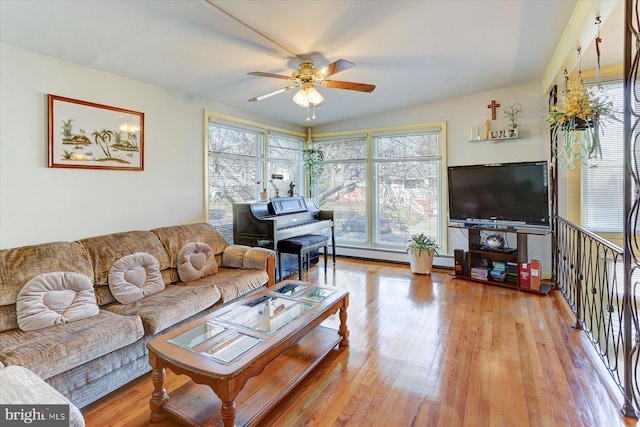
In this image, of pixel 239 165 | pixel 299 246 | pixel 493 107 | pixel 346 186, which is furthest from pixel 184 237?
pixel 493 107

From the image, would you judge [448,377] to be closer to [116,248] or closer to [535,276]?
[535,276]

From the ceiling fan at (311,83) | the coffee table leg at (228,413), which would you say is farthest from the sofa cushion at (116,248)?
the ceiling fan at (311,83)

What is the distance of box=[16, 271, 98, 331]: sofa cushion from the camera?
2066 millimetres

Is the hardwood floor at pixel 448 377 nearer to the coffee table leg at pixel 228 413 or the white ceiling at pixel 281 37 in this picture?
the coffee table leg at pixel 228 413

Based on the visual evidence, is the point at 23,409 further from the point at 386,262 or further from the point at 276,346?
the point at 386,262

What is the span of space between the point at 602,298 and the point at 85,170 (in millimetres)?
4365

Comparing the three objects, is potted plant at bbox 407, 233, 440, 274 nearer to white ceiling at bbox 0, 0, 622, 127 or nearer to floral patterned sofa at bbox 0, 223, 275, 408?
white ceiling at bbox 0, 0, 622, 127

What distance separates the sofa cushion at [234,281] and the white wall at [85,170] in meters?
0.93

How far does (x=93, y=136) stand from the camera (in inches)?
116

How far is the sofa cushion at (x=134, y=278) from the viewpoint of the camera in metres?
2.57

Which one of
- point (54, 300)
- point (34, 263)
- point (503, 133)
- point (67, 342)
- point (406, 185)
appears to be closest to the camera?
point (67, 342)

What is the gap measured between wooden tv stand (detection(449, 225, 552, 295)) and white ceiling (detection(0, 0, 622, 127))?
1.91 meters

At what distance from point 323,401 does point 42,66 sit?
3301 mm

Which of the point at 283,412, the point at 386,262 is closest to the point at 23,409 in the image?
the point at 283,412
